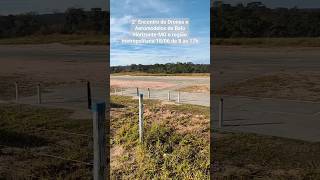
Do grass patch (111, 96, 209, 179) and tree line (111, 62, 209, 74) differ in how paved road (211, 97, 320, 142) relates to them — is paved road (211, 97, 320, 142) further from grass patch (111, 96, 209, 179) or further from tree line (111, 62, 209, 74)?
tree line (111, 62, 209, 74)

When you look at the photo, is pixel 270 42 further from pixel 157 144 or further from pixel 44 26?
pixel 157 144

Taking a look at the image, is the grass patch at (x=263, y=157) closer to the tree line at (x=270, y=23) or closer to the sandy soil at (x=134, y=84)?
the sandy soil at (x=134, y=84)

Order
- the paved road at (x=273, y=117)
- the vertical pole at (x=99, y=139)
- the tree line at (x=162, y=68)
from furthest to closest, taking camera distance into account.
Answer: the paved road at (x=273, y=117) < the tree line at (x=162, y=68) < the vertical pole at (x=99, y=139)

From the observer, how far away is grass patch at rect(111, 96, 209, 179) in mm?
4469

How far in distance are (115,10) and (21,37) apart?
2791 cm

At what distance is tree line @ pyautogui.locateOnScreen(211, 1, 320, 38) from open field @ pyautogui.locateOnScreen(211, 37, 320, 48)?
32 centimetres

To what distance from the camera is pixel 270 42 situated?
3403 centimetres

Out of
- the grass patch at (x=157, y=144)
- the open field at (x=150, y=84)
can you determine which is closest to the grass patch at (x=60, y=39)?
the grass patch at (x=157, y=144)

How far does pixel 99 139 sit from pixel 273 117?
647 cm

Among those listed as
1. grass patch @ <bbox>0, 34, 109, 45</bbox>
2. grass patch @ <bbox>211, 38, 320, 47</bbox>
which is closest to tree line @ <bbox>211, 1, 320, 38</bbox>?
grass patch @ <bbox>211, 38, 320, 47</bbox>

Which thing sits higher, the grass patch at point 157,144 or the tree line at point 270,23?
the tree line at point 270,23

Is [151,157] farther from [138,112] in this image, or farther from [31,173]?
[31,173]

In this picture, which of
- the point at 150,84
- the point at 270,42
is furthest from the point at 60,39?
the point at 150,84

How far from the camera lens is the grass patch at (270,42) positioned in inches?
1227
